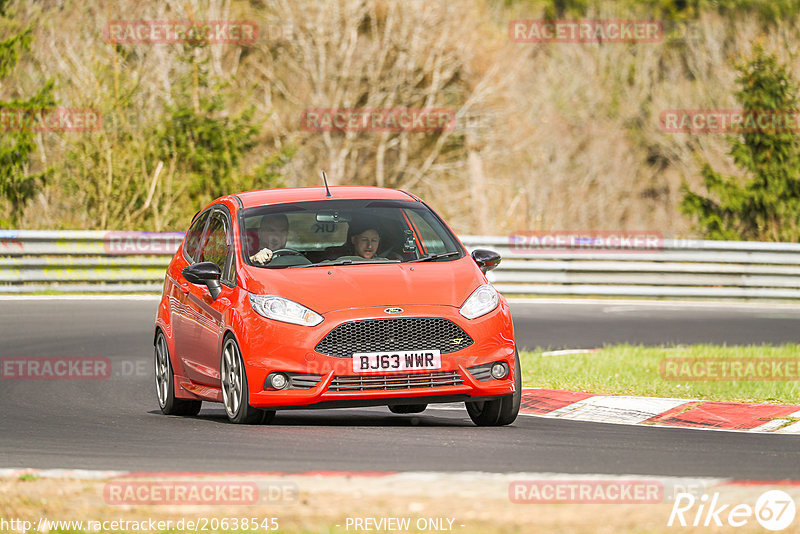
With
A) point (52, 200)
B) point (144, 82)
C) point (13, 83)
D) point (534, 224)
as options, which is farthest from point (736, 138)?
point (13, 83)

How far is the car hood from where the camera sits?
8.85m

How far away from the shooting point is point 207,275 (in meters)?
9.69

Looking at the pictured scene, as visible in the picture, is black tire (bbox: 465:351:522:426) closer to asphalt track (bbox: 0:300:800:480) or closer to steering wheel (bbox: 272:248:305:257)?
asphalt track (bbox: 0:300:800:480)

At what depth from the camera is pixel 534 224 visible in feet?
101

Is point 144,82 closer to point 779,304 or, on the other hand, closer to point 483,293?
point 779,304

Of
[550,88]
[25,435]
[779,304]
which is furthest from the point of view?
[550,88]

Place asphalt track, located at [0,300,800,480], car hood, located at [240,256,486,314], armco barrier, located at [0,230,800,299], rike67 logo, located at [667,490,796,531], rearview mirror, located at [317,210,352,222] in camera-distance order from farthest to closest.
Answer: armco barrier, located at [0,230,800,299]
rearview mirror, located at [317,210,352,222]
car hood, located at [240,256,486,314]
asphalt track, located at [0,300,800,480]
rike67 logo, located at [667,490,796,531]

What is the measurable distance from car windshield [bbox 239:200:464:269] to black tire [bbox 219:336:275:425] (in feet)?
2.23

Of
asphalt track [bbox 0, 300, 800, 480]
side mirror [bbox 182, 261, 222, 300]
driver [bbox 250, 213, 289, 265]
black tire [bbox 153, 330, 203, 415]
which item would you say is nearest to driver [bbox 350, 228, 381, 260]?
driver [bbox 250, 213, 289, 265]

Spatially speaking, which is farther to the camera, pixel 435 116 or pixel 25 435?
pixel 435 116

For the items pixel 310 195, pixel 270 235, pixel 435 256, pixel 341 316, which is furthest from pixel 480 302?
pixel 310 195

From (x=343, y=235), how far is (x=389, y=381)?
162cm

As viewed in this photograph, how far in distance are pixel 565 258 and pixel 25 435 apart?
14.9 meters

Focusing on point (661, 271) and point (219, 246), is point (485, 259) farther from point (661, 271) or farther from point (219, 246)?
point (661, 271)
